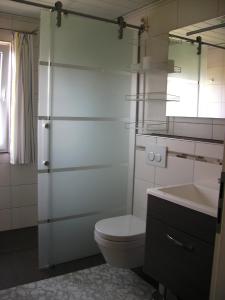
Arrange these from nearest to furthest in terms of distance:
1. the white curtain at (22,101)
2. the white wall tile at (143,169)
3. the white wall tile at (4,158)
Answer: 1. the white wall tile at (143,169)
2. the white curtain at (22,101)
3. the white wall tile at (4,158)

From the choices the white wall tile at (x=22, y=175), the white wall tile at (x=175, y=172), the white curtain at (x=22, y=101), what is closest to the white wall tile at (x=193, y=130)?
the white wall tile at (x=175, y=172)

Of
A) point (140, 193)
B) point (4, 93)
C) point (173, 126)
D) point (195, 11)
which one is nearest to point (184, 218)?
point (173, 126)

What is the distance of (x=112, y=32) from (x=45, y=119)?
99cm

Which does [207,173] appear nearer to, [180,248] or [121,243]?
[180,248]

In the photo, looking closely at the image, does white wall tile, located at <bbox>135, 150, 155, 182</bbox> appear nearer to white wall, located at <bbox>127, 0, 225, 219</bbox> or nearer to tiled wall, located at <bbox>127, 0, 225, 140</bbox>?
white wall, located at <bbox>127, 0, 225, 219</bbox>

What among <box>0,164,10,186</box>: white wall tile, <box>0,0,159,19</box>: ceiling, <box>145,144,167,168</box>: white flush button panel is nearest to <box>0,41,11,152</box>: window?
<box>0,164,10,186</box>: white wall tile

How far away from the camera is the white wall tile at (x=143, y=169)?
2662mm

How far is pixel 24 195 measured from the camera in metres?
3.43

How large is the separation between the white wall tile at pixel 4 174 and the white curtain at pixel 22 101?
0.36 ft

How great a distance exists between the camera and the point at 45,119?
2.38 m

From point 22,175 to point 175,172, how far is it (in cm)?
183

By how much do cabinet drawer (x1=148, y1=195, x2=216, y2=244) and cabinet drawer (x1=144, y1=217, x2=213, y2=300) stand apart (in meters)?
0.04

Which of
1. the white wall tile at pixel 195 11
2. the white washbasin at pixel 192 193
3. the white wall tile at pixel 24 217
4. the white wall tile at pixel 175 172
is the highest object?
the white wall tile at pixel 195 11

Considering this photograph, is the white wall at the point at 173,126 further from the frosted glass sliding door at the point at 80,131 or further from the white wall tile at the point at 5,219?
the white wall tile at the point at 5,219
